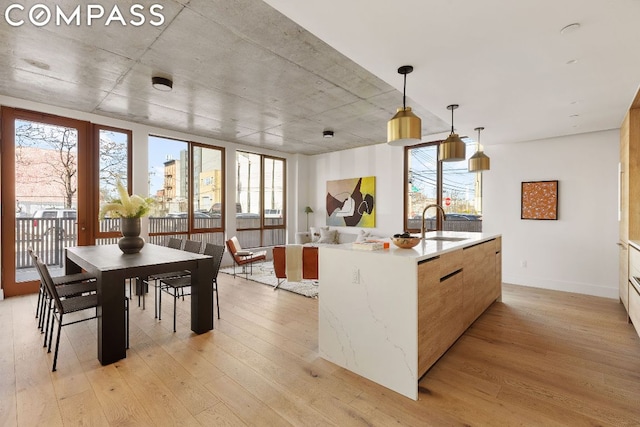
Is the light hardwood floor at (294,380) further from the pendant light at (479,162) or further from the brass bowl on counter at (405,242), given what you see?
the pendant light at (479,162)

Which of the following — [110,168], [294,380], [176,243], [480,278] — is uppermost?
[110,168]

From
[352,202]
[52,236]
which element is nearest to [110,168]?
[52,236]

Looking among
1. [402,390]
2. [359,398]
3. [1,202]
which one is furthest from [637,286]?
[1,202]

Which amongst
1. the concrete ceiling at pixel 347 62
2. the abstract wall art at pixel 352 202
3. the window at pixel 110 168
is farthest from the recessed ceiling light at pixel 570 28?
the window at pixel 110 168

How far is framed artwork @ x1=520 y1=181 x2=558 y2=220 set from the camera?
4.89 m

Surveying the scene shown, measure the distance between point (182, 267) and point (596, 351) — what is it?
3902 millimetres

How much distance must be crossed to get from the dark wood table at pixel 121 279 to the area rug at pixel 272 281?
1.72 meters

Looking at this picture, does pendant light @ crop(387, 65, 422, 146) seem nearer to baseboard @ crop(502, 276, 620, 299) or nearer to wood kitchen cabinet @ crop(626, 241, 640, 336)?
wood kitchen cabinet @ crop(626, 241, 640, 336)

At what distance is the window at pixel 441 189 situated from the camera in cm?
575

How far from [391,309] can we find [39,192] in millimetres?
5454

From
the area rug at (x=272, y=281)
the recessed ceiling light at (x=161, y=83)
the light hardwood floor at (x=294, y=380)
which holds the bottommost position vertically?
the light hardwood floor at (x=294, y=380)

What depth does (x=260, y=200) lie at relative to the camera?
7652 millimetres

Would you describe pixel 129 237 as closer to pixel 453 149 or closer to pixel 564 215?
pixel 453 149

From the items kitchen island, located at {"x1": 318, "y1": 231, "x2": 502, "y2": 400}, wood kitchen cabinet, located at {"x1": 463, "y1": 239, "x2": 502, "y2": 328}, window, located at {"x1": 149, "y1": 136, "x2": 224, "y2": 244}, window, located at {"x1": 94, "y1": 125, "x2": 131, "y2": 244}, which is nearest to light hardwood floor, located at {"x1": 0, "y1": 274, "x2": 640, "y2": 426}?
kitchen island, located at {"x1": 318, "y1": 231, "x2": 502, "y2": 400}
